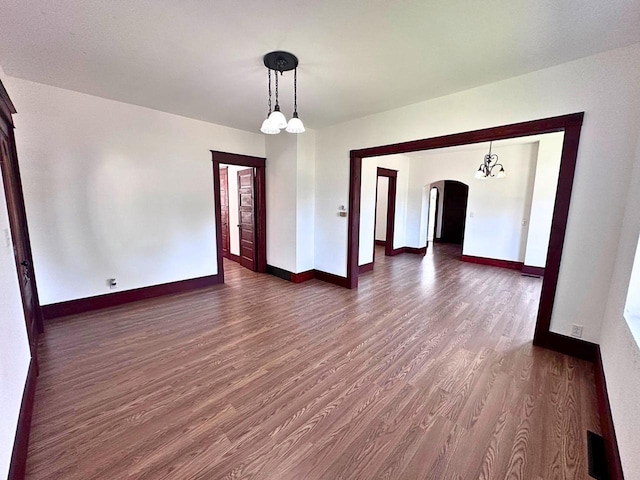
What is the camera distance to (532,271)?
5402mm

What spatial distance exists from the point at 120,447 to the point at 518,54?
415 centimetres

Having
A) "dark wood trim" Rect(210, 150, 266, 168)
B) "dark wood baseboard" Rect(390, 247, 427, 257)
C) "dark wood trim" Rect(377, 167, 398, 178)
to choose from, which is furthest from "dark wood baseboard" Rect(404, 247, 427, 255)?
"dark wood trim" Rect(210, 150, 266, 168)

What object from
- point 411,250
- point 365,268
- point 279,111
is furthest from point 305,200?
point 411,250

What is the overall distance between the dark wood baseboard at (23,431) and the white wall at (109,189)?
174 cm

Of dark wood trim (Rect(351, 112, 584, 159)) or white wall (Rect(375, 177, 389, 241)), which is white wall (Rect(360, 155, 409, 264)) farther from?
dark wood trim (Rect(351, 112, 584, 159))

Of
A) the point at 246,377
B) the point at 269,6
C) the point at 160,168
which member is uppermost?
the point at 269,6

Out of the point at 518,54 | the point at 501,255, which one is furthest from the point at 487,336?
the point at 501,255

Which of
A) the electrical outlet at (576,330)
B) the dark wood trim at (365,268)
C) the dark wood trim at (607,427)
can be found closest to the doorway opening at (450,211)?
the dark wood trim at (365,268)

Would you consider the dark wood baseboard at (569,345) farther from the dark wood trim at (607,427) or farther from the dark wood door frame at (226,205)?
the dark wood door frame at (226,205)

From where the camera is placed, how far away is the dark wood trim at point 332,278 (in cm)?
463

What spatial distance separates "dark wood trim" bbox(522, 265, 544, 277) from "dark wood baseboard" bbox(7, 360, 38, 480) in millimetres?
7117

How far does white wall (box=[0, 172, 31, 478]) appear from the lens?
1.31 metres

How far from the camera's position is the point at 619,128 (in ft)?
7.38

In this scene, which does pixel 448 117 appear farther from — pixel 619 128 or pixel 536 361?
pixel 536 361
